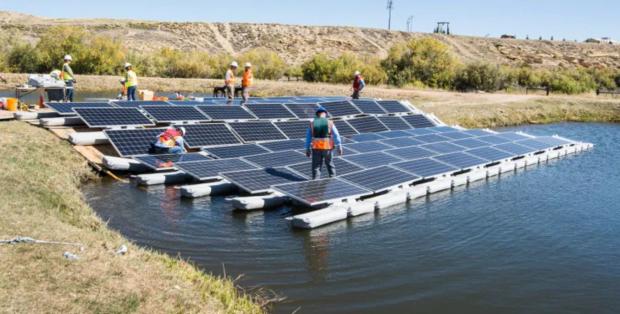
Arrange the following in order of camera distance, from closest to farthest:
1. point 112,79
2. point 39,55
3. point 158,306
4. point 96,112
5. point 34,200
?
1. point 158,306
2. point 34,200
3. point 96,112
4. point 112,79
5. point 39,55

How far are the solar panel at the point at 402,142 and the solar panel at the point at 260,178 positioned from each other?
22.1 feet

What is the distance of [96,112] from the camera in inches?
797

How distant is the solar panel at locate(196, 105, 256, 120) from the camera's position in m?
22.3

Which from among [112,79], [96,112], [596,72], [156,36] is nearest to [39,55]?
[112,79]

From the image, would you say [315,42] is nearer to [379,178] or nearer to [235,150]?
[235,150]

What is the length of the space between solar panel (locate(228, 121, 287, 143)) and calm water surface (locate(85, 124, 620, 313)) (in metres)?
5.48

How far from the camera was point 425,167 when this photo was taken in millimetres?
18516

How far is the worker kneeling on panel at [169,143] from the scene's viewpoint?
18625mm

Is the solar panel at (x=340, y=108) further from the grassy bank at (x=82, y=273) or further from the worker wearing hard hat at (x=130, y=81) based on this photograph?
the grassy bank at (x=82, y=273)

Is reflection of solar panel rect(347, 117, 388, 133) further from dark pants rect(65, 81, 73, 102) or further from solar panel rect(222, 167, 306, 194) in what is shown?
dark pants rect(65, 81, 73, 102)

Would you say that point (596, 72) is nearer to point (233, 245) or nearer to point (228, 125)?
point (228, 125)

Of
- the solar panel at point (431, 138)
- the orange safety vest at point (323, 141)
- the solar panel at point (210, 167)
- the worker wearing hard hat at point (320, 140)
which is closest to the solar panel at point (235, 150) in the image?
the solar panel at point (210, 167)

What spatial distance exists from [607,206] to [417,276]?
925 cm

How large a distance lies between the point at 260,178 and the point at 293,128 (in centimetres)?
758
